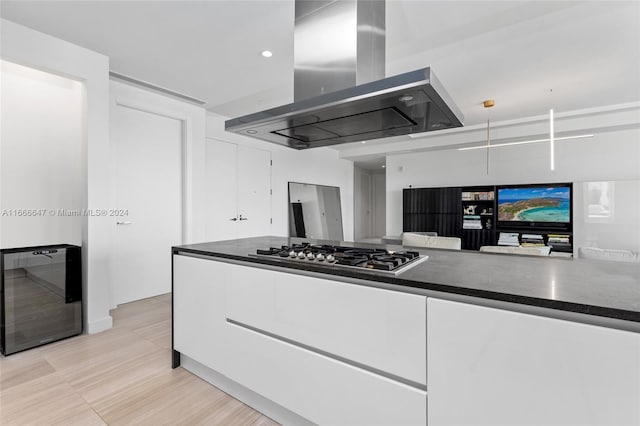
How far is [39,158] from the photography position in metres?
2.98

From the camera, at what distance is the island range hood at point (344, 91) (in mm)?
1533

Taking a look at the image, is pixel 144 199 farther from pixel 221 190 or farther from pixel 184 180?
pixel 221 190

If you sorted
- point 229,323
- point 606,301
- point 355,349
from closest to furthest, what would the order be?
1. point 606,301
2. point 355,349
3. point 229,323

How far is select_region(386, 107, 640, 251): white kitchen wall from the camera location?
14.4ft

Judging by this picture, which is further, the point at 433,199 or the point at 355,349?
the point at 433,199

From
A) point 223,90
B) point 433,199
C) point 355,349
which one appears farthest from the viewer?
point 433,199

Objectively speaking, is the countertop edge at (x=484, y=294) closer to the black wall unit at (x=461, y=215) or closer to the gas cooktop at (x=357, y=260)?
the gas cooktop at (x=357, y=260)

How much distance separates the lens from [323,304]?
1375 millimetres

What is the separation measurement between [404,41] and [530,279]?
226 cm

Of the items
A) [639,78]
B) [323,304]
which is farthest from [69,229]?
[639,78]

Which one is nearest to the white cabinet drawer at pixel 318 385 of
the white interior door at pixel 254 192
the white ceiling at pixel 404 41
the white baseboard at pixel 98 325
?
the white baseboard at pixel 98 325

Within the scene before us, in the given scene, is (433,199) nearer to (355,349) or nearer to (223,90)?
(223,90)

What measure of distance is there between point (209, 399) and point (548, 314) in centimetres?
180

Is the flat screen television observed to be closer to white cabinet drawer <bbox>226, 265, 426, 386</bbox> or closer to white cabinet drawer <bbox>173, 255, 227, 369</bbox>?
white cabinet drawer <bbox>226, 265, 426, 386</bbox>
